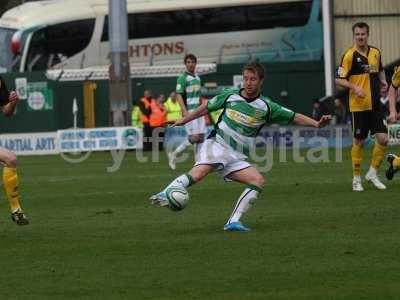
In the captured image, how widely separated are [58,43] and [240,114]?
34.8 metres

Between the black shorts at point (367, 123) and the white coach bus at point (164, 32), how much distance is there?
1134 inches

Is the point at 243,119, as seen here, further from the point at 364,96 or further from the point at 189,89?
the point at 189,89

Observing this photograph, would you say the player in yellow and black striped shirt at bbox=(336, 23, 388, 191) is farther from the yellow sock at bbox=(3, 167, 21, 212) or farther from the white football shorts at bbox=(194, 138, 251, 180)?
the yellow sock at bbox=(3, 167, 21, 212)

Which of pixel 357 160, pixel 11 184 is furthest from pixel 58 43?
pixel 11 184

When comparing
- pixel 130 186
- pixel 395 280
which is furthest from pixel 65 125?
pixel 395 280

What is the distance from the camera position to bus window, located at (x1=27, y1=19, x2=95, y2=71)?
156 feet

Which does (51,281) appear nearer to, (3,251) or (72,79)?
(3,251)

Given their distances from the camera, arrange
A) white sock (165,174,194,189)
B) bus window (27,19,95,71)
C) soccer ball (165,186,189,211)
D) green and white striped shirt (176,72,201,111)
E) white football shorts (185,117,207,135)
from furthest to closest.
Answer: bus window (27,19,95,71) → white football shorts (185,117,207,135) → green and white striped shirt (176,72,201,111) → white sock (165,174,194,189) → soccer ball (165,186,189,211)

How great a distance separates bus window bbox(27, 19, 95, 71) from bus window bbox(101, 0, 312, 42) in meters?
0.77

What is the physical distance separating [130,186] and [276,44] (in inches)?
1062

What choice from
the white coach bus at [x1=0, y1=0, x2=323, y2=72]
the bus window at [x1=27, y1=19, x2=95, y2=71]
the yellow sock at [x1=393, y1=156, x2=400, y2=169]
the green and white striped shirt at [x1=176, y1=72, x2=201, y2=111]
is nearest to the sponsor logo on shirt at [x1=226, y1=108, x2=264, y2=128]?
the yellow sock at [x1=393, y1=156, x2=400, y2=169]

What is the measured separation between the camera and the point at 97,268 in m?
11.2

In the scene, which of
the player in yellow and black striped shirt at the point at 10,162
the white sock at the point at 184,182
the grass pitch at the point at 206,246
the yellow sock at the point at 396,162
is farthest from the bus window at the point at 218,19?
the white sock at the point at 184,182

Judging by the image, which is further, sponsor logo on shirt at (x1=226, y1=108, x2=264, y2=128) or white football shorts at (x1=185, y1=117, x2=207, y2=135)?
white football shorts at (x1=185, y1=117, x2=207, y2=135)
